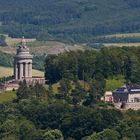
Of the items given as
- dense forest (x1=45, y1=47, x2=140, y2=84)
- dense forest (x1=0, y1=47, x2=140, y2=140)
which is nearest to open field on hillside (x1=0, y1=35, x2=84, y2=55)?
dense forest (x1=45, y1=47, x2=140, y2=84)

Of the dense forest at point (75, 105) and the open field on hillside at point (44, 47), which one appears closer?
the dense forest at point (75, 105)

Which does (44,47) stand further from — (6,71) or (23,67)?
(23,67)

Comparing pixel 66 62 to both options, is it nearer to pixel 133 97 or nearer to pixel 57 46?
pixel 133 97

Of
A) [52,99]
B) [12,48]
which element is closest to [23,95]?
[52,99]

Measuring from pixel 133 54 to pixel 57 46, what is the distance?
242ft

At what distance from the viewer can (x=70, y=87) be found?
111 m

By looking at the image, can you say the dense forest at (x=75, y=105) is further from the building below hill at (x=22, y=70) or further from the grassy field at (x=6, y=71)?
the grassy field at (x=6, y=71)

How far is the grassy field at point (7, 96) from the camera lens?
4453 inches

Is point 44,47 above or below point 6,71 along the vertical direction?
above

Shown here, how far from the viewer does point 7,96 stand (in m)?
115

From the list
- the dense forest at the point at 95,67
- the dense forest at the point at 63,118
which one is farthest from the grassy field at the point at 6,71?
the dense forest at the point at 63,118

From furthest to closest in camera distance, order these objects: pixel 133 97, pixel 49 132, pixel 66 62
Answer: pixel 66 62 < pixel 133 97 < pixel 49 132

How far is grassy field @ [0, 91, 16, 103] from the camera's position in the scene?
11311 cm

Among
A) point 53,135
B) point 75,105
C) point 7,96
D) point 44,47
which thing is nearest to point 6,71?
point 7,96
